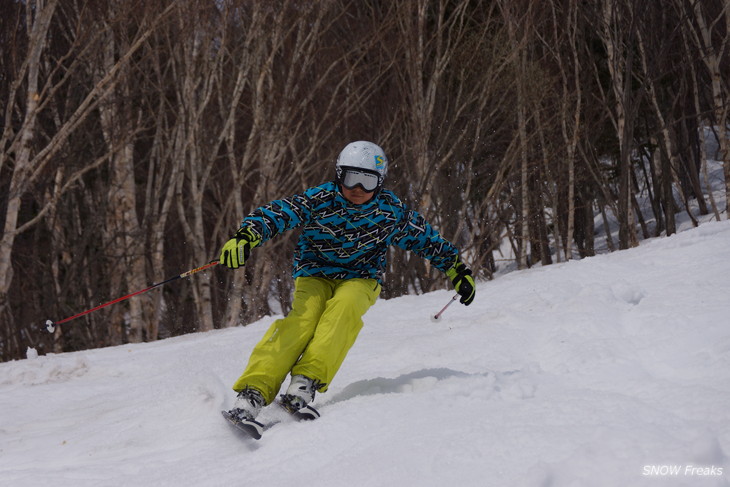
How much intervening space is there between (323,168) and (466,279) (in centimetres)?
911

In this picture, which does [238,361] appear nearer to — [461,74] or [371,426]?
[371,426]

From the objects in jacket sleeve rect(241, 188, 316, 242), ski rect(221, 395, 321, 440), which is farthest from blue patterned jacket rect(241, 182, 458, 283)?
ski rect(221, 395, 321, 440)

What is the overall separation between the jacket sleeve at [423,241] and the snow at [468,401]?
592mm

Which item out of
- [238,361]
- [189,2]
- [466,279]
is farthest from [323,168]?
[466,279]

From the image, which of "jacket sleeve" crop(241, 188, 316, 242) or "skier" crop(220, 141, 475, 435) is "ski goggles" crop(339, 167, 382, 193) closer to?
"skier" crop(220, 141, 475, 435)

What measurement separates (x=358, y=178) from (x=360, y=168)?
53mm

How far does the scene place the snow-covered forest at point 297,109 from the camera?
10898mm

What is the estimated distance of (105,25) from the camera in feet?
30.5

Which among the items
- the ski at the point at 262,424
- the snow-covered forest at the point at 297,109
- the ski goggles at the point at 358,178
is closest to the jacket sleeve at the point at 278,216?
the ski goggles at the point at 358,178

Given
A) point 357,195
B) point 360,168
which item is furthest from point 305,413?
point 360,168

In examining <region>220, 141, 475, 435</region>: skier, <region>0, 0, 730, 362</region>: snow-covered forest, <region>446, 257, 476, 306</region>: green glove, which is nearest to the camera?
<region>220, 141, 475, 435</region>: skier

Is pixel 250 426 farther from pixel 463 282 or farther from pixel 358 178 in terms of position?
pixel 463 282

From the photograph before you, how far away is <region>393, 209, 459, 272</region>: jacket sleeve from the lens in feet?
14.2

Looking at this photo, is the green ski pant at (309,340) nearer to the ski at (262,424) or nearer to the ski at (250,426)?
the ski at (262,424)
